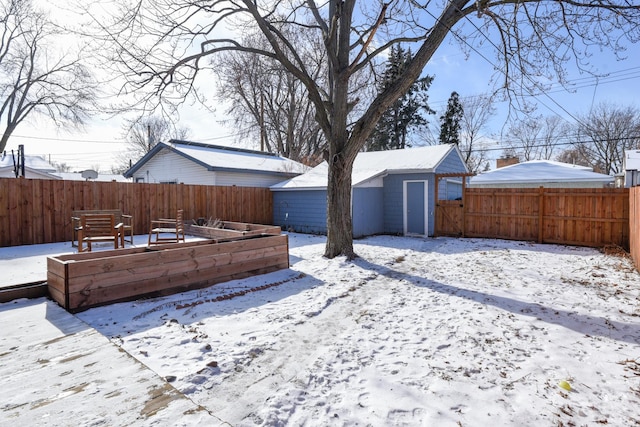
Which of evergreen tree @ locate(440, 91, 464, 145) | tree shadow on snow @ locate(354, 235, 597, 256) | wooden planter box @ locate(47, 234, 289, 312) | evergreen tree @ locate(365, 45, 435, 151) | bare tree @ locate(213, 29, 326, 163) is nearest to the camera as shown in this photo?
wooden planter box @ locate(47, 234, 289, 312)

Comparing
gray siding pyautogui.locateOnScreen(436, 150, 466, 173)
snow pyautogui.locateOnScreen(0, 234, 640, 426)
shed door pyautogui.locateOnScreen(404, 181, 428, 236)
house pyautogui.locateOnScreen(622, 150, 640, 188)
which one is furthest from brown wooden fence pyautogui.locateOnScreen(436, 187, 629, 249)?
snow pyautogui.locateOnScreen(0, 234, 640, 426)

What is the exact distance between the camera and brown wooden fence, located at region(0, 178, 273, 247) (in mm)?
8828

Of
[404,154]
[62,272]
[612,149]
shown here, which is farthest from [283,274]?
[612,149]

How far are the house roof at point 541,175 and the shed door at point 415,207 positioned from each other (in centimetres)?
1034

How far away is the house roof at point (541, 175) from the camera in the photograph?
17.6 meters

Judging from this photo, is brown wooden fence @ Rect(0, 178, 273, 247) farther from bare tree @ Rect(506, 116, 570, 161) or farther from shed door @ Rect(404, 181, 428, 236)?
bare tree @ Rect(506, 116, 570, 161)

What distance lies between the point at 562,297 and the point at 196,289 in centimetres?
534

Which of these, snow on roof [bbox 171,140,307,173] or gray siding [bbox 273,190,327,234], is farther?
snow on roof [bbox 171,140,307,173]

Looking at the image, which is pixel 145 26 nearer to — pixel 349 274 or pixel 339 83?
pixel 339 83

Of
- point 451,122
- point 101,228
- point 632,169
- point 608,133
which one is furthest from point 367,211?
point 608,133

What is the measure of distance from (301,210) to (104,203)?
6.50 m

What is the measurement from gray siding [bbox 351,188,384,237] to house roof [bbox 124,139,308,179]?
515 centimetres

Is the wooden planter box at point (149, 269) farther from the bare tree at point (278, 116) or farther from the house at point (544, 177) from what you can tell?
the bare tree at point (278, 116)

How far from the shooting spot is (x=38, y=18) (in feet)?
62.6
